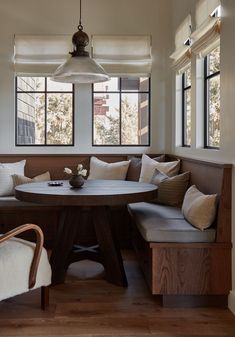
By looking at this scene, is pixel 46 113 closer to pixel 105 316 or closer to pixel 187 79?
pixel 187 79

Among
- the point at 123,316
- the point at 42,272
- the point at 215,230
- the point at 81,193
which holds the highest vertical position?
the point at 81,193

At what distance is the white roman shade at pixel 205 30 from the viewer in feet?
11.6

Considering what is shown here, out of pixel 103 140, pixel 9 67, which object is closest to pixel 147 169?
pixel 103 140

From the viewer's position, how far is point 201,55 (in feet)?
13.4

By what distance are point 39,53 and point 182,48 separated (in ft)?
6.20

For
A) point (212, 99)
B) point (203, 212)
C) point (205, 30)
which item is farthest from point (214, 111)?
point (203, 212)

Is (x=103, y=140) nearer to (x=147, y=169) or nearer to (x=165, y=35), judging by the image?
(x=147, y=169)

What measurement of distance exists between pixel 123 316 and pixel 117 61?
346 centimetres

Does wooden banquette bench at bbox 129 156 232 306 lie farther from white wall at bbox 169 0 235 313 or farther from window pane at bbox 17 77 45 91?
window pane at bbox 17 77 45 91

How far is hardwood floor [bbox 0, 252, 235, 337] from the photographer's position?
9.02 ft

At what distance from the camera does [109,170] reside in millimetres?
5234

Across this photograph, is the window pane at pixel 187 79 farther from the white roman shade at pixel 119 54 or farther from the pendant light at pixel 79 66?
the pendant light at pixel 79 66

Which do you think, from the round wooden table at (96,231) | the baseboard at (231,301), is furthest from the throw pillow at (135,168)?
the baseboard at (231,301)

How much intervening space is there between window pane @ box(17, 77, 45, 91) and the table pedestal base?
2.48 m
